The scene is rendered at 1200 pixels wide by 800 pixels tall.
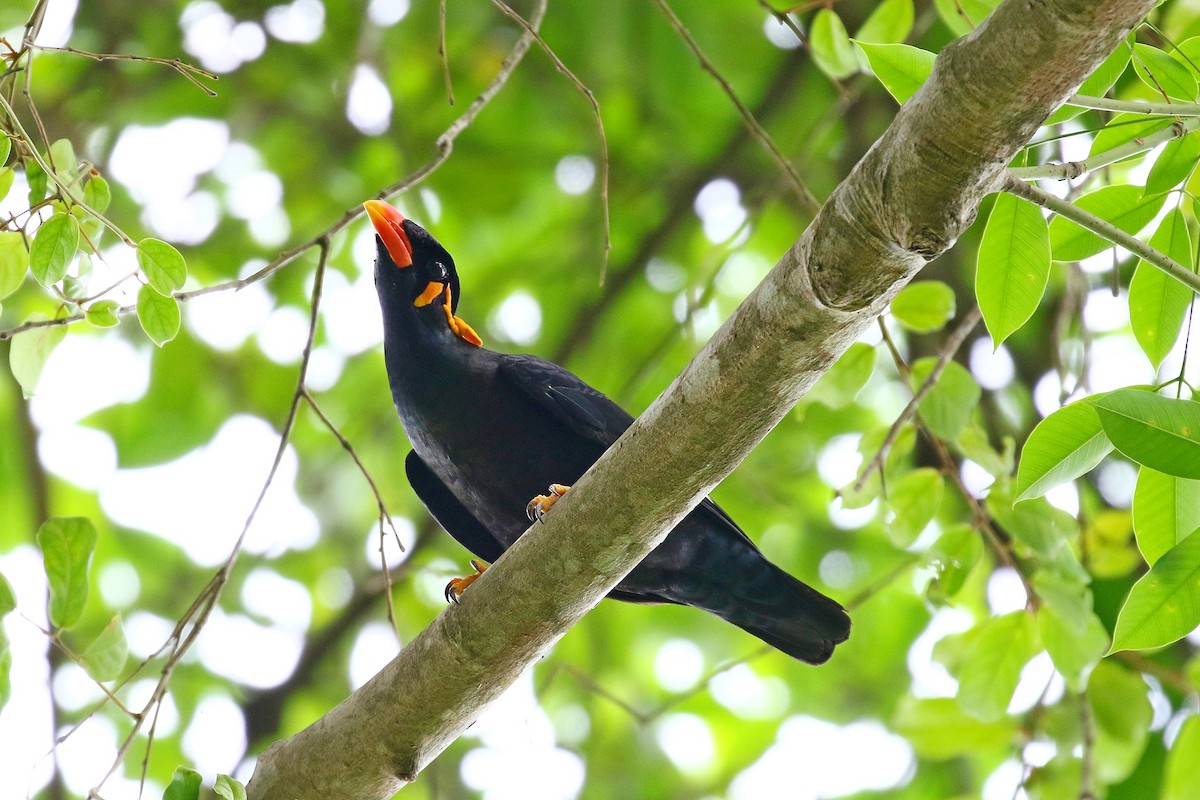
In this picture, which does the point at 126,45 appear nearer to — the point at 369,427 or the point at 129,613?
the point at 369,427

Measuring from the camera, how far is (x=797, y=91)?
544 cm

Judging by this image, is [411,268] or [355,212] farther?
[411,268]

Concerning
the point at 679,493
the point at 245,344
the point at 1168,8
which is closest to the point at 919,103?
the point at 679,493

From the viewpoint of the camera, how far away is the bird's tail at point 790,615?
133 inches

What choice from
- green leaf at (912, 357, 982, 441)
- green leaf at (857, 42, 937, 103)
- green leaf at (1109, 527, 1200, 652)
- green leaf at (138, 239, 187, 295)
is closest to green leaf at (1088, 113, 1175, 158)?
green leaf at (857, 42, 937, 103)

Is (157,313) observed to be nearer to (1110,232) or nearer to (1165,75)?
(1110,232)

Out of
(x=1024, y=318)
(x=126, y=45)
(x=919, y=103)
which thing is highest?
(x=919, y=103)

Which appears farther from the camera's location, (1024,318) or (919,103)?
(1024,318)

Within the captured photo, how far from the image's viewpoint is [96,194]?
2238mm

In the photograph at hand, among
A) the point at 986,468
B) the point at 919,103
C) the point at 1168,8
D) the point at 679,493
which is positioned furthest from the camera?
the point at 1168,8

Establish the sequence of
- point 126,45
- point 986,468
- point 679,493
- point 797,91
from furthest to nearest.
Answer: point 797,91 → point 126,45 → point 986,468 → point 679,493

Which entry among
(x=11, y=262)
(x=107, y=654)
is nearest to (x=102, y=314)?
(x=11, y=262)

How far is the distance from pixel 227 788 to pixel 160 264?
0.97 m

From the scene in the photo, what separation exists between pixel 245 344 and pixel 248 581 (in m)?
1.24
